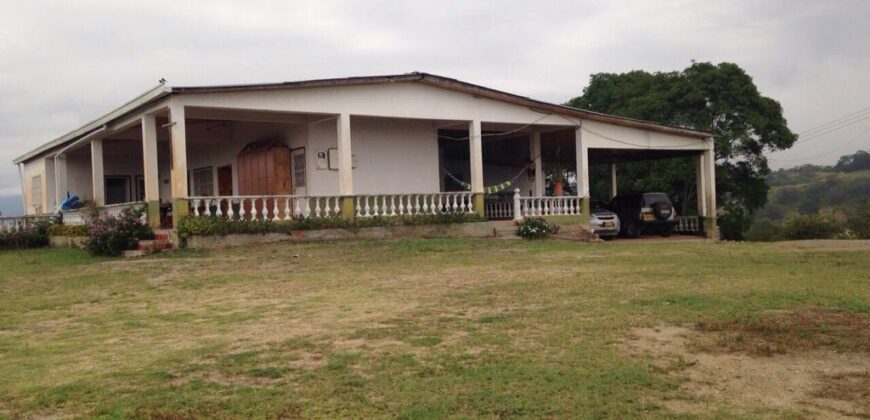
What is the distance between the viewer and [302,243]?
15.4 metres

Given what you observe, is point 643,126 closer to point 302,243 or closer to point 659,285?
point 302,243

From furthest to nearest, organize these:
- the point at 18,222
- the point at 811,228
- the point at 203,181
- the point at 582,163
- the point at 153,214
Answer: the point at 811,228 < the point at 203,181 < the point at 18,222 < the point at 582,163 < the point at 153,214

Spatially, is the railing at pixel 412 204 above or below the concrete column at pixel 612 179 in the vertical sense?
below

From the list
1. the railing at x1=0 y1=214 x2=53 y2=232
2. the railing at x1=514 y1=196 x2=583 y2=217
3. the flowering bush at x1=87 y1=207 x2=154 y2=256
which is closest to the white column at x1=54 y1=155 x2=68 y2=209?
the railing at x1=0 y1=214 x2=53 y2=232

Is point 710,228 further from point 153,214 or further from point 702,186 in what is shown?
point 153,214

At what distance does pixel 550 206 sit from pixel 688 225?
6.36 m

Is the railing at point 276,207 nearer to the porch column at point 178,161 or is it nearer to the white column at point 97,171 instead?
the porch column at point 178,161

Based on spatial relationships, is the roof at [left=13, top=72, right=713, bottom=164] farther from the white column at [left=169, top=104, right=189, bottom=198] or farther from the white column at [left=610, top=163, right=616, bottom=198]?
the white column at [left=610, top=163, right=616, bottom=198]

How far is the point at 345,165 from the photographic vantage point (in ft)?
54.3

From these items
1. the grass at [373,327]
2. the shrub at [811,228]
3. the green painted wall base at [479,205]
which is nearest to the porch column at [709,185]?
the shrub at [811,228]

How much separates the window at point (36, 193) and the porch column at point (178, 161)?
1492 centimetres

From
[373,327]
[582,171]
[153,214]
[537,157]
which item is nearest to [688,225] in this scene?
[582,171]

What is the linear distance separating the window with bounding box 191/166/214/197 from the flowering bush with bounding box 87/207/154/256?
24.9 ft

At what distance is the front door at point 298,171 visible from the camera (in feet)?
60.8
